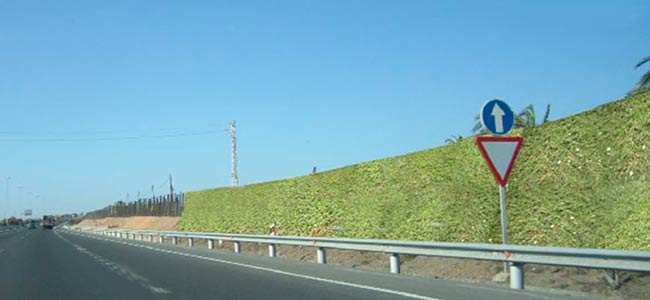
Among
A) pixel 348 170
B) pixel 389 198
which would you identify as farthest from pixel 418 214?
pixel 348 170

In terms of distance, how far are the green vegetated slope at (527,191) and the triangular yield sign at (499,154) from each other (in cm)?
210

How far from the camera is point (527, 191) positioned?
16.9 meters

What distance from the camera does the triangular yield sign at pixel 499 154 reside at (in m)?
14.1

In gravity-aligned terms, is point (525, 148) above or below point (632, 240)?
above

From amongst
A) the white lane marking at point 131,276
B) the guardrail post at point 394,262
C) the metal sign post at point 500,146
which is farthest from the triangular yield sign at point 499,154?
the white lane marking at point 131,276

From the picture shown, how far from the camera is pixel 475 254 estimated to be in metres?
14.6

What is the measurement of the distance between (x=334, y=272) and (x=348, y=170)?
29.8 feet

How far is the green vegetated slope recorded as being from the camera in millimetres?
14219

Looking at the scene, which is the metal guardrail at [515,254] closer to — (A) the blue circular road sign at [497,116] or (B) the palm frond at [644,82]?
(A) the blue circular road sign at [497,116]

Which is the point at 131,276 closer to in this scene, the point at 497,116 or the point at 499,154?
the point at 499,154

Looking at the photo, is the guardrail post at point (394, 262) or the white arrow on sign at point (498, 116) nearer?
the white arrow on sign at point (498, 116)

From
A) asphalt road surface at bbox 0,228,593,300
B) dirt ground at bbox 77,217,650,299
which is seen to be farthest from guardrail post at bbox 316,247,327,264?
dirt ground at bbox 77,217,650,299

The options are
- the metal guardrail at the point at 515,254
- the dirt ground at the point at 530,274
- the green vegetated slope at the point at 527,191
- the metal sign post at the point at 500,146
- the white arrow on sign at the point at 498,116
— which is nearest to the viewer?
the metal guardrail at the point at 515,254

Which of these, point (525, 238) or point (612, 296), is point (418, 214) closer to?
point (525, 238)
